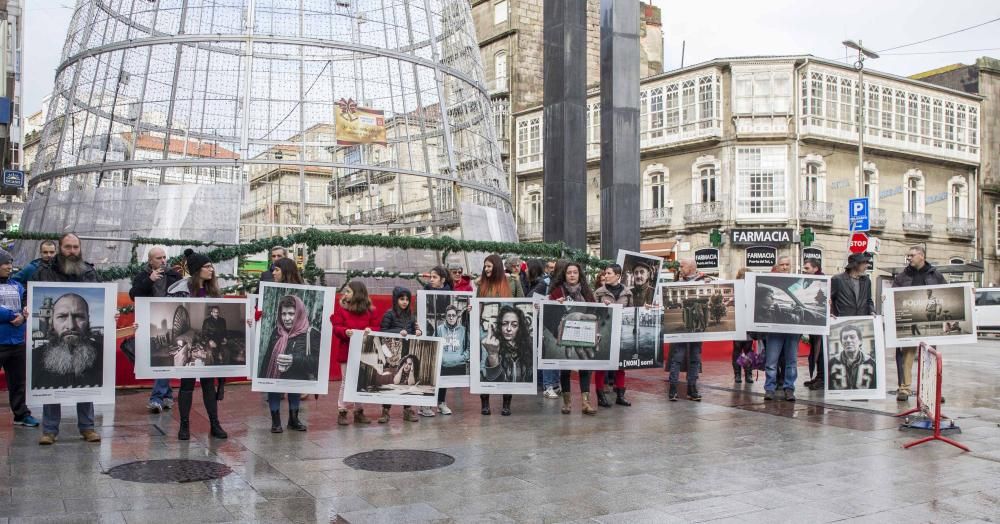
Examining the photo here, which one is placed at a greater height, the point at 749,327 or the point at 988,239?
the point at 988,239

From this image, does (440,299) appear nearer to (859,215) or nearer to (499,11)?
(859,215)

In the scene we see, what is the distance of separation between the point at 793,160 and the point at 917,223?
880 cm

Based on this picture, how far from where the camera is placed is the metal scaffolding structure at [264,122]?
15992 millimetres

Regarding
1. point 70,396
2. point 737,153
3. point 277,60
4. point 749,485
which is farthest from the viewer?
point 737,153

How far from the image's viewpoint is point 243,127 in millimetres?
15906

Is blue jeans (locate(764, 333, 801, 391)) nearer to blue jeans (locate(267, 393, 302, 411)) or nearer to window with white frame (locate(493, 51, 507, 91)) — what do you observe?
blue jeans (locate(267, 393, 302, 411))

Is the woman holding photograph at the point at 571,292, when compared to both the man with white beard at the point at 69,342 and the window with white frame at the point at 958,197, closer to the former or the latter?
the man with white beard at the point at 69,342

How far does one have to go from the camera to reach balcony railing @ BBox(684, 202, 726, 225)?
41406 millimetres

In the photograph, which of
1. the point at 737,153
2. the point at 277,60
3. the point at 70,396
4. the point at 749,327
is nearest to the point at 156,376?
the point at 70,396

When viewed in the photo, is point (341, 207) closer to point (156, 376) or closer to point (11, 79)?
point (156, 376)

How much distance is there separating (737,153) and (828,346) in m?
32.3

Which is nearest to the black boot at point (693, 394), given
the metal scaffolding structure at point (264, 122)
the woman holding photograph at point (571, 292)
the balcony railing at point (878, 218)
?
the woman holding photograph at point (571, 292)

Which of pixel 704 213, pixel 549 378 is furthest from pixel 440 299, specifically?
pixel 704 213

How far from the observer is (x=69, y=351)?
26.3 ft
